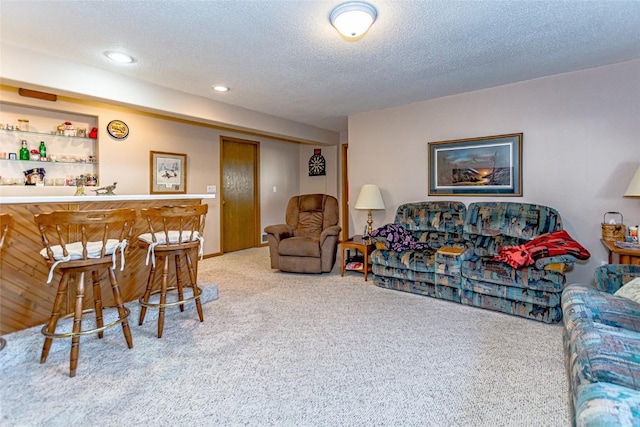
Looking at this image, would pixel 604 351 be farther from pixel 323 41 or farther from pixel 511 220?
pixel 323 41

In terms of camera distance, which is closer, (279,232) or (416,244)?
(416,244)

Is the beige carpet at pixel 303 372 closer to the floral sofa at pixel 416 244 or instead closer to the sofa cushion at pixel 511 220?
the floral sofa at pixel 416 244

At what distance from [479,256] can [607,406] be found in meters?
2.34

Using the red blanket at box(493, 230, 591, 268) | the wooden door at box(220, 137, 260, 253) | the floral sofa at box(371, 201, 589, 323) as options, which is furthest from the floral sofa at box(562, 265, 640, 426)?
the wooden door at box(220, 137, 260, 253)

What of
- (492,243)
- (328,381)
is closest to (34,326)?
(328,381)

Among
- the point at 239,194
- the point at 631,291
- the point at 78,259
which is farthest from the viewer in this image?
the point at 239,194

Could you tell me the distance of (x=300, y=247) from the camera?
4129 millimetres

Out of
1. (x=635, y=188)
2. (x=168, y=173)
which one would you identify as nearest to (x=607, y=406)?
(x=635, y=188)

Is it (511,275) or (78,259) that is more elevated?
(78,259)

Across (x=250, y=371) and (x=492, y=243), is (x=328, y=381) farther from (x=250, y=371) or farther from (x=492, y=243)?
(x=492, y=243)

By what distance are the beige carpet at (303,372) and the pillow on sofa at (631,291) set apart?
55 cm

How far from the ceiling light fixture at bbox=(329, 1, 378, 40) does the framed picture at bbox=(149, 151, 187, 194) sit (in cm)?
348

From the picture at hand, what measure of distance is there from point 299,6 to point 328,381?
7.28 ft

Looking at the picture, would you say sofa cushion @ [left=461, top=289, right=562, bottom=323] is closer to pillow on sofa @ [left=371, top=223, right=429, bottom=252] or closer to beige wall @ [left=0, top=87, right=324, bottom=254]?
pillow on sofa @ [left=371, top=223, right=429, bottom=252]
